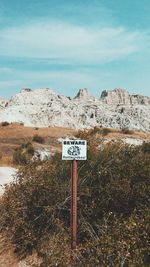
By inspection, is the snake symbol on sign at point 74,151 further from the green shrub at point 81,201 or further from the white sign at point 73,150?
the green shrub at point 81,201

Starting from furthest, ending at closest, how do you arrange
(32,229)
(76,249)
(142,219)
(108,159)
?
(108,159) → (32,229) → (142,219) → (76,249)

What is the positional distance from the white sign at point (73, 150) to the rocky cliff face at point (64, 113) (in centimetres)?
7611

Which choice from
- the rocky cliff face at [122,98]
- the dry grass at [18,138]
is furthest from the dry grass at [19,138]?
the rocky cliff face at [122,98]

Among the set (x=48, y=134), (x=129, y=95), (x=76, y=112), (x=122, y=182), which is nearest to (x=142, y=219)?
(x=122, y=182)

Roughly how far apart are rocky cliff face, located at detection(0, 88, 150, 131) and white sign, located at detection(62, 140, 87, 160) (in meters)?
76.1

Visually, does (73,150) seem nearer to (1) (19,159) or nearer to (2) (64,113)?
(1) (19,159)

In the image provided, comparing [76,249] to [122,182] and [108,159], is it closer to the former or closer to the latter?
[122,182]

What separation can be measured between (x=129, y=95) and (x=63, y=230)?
142 metres

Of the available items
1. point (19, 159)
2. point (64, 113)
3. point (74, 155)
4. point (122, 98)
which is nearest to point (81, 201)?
point (74, 155)

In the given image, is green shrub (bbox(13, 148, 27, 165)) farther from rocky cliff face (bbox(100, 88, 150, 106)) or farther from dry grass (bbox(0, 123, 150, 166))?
rocky cliff face (bbox(100, 88, 150, 106))

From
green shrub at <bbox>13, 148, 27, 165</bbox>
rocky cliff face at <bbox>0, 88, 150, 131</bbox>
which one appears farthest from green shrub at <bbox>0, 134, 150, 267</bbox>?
rocky cliff face at <bbox>0, 88, 150, 131</bbox>

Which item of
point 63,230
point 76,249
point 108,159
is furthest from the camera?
point 108,159

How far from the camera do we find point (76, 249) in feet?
28.5

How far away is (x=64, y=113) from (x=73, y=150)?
86576 mm
